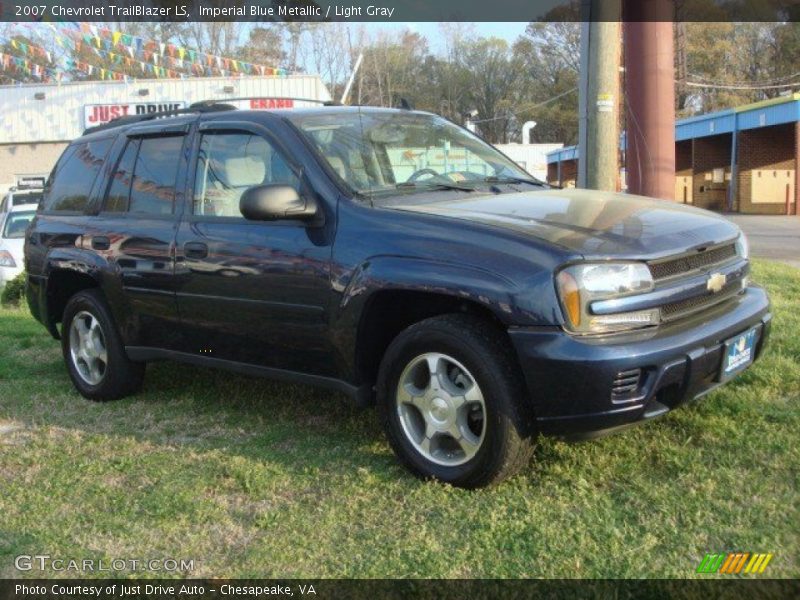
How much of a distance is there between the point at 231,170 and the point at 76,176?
5.74 feet

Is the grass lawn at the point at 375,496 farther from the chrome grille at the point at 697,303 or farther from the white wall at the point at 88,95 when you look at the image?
the white wall at the point at 88,95

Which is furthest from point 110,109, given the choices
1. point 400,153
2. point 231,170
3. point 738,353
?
point 738,353

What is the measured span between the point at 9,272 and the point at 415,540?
35.7 ft

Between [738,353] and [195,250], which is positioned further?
[195,250]

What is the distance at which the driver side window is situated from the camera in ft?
14.6

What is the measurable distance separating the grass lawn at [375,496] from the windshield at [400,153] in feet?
4.58

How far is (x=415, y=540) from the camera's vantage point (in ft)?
10.5

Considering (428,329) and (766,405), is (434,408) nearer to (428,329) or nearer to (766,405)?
(428,329)

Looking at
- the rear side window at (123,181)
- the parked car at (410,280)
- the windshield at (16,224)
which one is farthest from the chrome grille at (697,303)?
the windshield at (16,224)

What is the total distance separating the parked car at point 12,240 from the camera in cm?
1227

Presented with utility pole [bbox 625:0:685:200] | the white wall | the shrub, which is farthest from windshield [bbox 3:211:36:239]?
the white wall

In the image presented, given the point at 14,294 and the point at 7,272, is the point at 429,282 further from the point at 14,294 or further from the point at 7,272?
the point at 7,272

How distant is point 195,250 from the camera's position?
4578 millimetres

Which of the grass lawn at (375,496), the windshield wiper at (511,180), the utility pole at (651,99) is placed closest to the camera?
the grass lawn at (375,496)
